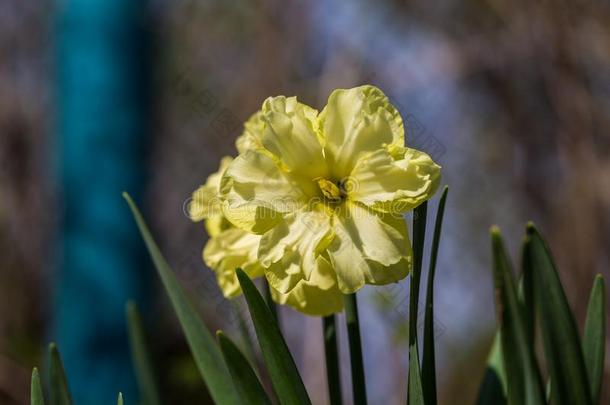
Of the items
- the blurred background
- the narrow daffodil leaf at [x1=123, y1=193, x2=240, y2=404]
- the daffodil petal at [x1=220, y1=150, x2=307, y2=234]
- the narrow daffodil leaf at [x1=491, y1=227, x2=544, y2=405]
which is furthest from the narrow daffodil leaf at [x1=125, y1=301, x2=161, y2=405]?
the blurred background

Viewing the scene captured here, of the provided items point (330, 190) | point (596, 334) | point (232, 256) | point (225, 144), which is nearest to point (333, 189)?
point (330, 190)

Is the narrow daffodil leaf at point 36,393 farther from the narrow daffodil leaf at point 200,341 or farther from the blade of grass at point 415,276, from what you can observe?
the blade of grass at point 415,276

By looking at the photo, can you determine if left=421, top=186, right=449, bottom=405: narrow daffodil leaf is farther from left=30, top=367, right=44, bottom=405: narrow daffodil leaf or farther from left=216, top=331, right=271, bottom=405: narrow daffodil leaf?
left=30, top=367, right=44, bottom=405: narrow daffodil leaf

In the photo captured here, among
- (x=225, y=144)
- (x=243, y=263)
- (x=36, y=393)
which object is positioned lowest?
(x=36, y=393)

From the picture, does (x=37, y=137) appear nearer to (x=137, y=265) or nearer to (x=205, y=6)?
(x=205, y=6)

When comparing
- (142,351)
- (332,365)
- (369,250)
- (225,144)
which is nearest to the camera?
(369,250)

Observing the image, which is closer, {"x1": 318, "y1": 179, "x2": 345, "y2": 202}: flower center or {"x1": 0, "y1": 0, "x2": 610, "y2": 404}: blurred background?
{"x1": 318, "y1": 179, "x2": 345, "y2": 202}: flower center

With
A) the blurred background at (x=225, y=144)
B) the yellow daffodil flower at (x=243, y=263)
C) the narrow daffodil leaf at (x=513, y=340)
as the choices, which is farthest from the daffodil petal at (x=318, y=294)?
the blurred background at (x=225, y=144)

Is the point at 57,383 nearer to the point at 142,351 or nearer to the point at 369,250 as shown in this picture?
the point at 142,351
